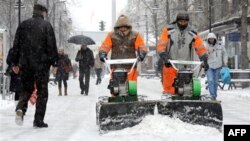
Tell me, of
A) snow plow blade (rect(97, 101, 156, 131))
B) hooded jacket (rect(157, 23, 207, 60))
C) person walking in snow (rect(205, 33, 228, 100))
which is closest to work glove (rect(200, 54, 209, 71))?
hooded jacket (rect(157, 23, 207, 60))

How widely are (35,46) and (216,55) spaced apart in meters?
7.56

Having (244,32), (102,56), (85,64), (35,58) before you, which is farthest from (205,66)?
(244,32)

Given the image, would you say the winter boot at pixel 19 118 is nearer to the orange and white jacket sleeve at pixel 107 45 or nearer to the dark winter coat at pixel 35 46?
the dark winter coat at pixel 35 46

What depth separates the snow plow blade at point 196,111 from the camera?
26.0 feet

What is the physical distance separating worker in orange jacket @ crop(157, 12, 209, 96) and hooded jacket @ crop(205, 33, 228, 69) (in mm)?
6026

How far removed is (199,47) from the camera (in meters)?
9.24

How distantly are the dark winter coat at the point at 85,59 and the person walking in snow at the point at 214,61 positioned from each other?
210 inches

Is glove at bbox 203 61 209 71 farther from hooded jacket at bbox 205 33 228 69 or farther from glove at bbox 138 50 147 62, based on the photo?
hooded jacket at bbox 205 33 228 69

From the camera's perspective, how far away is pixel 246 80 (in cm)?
2338

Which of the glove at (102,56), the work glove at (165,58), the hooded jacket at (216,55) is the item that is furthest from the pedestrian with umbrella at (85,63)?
the work glove at (165,58)

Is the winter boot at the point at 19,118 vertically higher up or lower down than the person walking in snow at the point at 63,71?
lower down

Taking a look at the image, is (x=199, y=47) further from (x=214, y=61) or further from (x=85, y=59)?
(x=85, y=59)

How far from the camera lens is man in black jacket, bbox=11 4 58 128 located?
9.02 metres

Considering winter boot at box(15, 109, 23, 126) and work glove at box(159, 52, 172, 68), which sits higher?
work glove at box(159, 52, 172, 68)
